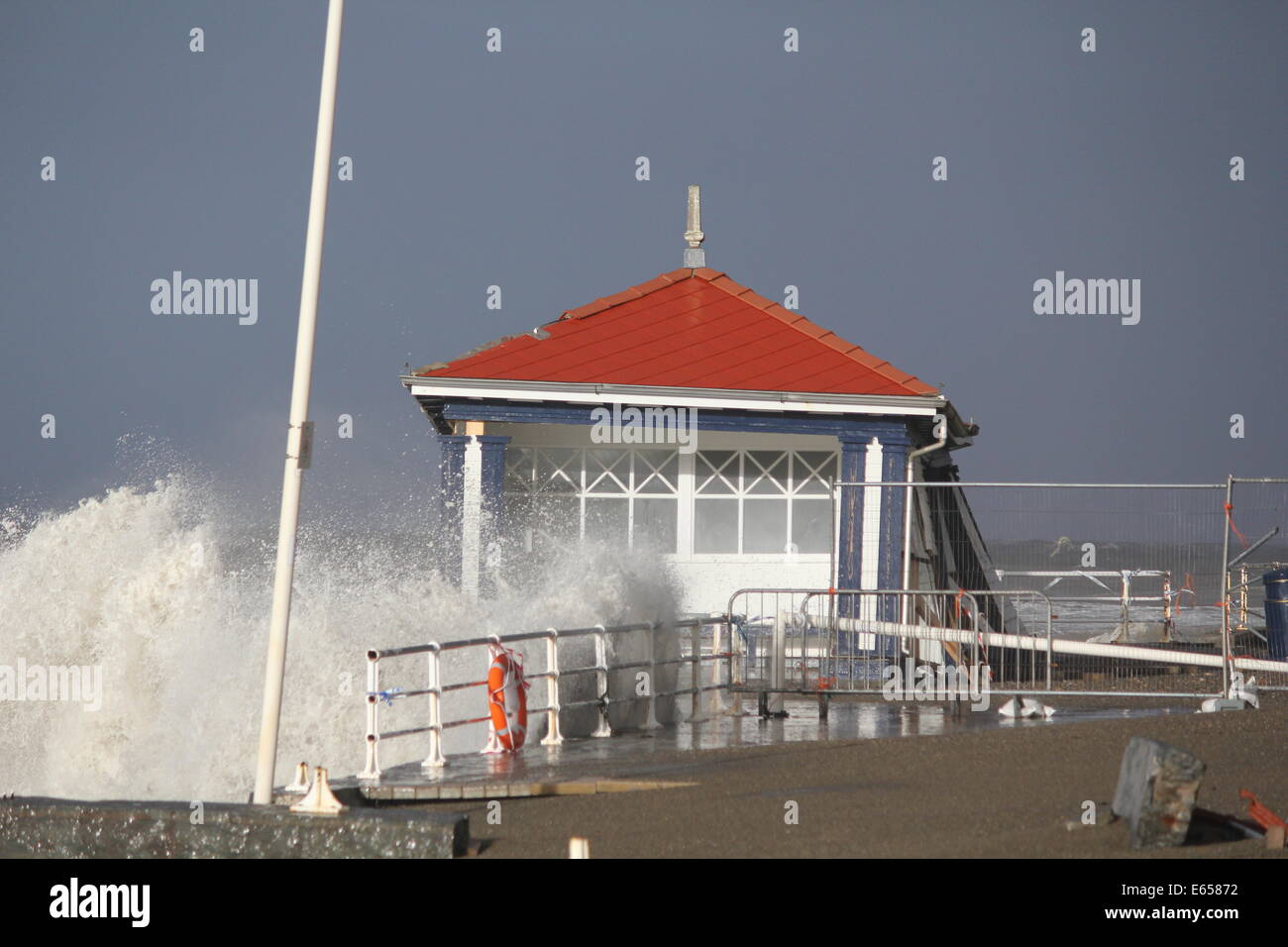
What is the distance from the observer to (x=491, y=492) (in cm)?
1770

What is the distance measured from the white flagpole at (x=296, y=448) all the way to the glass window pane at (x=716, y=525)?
1113cm

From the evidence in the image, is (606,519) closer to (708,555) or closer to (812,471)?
(708,555)

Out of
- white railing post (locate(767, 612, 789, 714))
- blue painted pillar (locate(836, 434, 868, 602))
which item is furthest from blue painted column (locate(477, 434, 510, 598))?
white railing post (locate(767, 612, 789, 714))

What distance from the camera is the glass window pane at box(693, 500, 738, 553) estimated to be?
1889 centimetres

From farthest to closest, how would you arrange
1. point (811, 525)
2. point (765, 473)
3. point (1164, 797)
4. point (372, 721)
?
point (765, 473)
point (811, 525)
point (372, 721)
point (1164, 797)

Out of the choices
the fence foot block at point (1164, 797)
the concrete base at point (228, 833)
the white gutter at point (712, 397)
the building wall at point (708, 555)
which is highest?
the white gutter at point (712, 397)

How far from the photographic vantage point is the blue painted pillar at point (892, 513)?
1762cm

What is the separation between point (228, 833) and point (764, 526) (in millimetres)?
12443

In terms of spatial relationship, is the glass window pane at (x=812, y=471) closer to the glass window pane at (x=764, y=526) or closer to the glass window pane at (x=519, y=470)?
the glass window pane at (x=764, y=526)

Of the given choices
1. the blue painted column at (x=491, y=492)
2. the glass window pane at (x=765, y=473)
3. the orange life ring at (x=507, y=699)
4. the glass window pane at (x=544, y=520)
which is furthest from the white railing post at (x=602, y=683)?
the glass window pane at (x=765, y=473)

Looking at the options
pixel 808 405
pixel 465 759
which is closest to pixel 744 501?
pixel 808 405

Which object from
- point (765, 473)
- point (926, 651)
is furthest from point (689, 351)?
point (926, 651)
